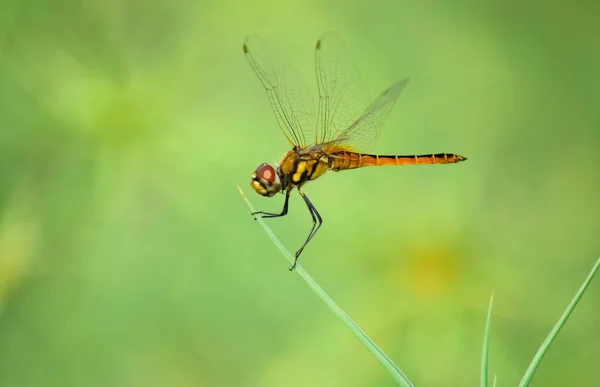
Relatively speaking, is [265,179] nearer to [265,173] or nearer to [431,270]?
[265,173]

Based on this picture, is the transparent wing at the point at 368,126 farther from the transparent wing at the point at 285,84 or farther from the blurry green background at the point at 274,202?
the blurry green background at the point at 274,202

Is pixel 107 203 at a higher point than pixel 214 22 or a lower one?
lower

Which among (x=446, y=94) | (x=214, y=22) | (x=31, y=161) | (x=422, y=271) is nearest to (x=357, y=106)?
(x=422, y=271)

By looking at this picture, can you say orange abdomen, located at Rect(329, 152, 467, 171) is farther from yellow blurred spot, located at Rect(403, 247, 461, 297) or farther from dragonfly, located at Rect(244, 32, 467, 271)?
yellow blurred spot, located at Rect(403, 247, 461, 297)

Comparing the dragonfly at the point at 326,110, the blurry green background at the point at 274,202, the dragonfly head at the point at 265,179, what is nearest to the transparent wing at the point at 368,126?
the dragonfly at the point at 326,110

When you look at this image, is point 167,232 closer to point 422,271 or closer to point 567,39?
point 422,271

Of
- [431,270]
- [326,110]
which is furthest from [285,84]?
[431,270]
